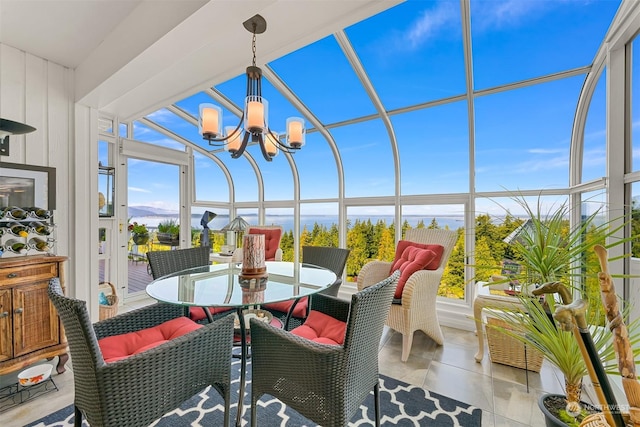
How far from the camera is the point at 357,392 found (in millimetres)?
1346

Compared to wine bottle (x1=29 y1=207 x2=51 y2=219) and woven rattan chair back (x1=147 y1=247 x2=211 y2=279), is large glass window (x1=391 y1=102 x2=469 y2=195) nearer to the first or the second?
woven rattan chair back (x1=147 y1=247 x2=211 y2=279)

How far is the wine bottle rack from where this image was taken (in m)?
2.18

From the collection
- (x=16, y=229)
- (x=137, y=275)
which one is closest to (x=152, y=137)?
(x=137, y=275)

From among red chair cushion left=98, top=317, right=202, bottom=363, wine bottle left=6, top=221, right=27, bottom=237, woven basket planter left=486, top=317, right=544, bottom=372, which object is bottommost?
woven basket planter left=486, top=317, right=544, bottom=372

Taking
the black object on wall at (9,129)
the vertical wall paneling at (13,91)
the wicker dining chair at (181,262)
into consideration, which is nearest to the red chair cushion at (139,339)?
the wicker dining chair at (181,262)

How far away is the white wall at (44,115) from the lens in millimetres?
2346

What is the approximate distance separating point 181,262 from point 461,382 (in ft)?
8.91

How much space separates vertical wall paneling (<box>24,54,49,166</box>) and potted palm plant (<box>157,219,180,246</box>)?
80.7 inches

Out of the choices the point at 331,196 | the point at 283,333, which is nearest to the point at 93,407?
the point at 283,333

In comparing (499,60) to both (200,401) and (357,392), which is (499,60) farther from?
(200,401)

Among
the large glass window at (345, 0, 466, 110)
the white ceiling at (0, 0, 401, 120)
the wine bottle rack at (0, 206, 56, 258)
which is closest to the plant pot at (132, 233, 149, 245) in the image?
the wine bottle rack at (0, 206, 56, 258)

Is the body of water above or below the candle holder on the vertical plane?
above

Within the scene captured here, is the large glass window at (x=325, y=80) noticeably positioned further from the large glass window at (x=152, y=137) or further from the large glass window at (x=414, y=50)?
the large glass window at (x=152, y=137)

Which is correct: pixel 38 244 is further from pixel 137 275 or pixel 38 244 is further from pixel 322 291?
pixel 322 291
